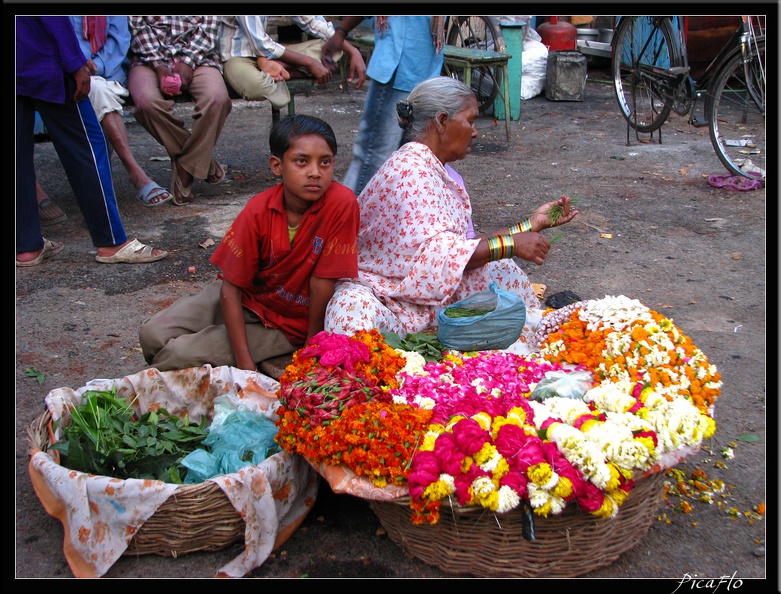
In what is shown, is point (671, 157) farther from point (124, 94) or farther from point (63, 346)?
point (63, 346)

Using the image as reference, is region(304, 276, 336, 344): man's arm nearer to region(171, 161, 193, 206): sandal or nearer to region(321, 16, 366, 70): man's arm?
region(321, 16, 366, 70): man's arm

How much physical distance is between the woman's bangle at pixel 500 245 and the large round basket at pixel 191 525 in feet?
4.81

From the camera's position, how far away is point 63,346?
12.7 feet

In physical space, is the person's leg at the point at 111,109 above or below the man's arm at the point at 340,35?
below

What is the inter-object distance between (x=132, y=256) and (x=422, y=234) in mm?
2351

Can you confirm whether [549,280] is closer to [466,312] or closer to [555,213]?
[555,213]

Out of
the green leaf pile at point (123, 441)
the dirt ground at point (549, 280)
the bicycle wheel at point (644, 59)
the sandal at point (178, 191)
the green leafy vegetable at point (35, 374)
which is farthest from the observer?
the bicycle wheel at point (644, 59)

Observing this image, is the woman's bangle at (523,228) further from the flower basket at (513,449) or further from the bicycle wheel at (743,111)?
the bicycle wheel at (743,111)

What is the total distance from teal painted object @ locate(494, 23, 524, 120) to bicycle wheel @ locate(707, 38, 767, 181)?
2.13m

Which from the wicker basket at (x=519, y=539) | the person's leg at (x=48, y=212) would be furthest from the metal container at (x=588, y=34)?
the wicker basket at (x=519, y=539)

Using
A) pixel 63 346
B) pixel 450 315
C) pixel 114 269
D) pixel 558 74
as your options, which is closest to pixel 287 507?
pixel 450 315

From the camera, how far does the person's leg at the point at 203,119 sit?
5.75m

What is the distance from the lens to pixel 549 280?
4.64 meters
